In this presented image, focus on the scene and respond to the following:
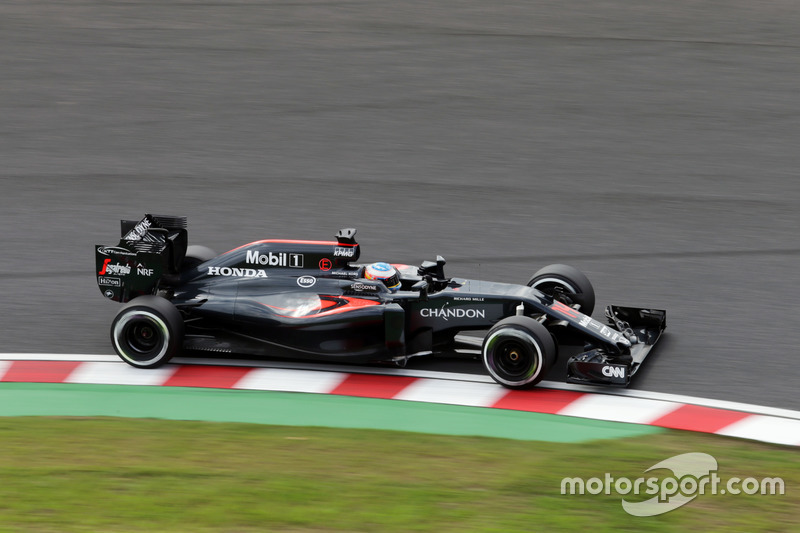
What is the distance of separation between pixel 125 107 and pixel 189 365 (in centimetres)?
786

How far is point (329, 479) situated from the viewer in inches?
256

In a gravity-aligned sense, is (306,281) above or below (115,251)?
below

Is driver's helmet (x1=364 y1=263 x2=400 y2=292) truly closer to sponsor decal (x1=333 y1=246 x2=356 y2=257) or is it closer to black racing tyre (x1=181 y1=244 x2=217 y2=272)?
sponsor decal (x1=333 y1=246 x2=356 y2=257)

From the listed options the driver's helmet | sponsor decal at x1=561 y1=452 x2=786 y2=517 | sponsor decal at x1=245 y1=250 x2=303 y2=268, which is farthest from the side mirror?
sponsor decal at x1=561 y1=452 x2=786 y2=517

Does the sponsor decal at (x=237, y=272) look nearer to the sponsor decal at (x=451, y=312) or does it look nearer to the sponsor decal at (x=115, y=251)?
the sponsor decal at (x=115, y=251)

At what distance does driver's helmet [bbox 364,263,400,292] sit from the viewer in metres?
8.76

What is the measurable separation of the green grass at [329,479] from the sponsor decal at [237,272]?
5.69 ft

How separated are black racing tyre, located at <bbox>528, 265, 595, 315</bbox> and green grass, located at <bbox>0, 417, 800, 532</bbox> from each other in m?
2.07

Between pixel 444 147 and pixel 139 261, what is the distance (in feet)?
20.7

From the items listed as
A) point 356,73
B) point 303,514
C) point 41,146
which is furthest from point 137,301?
point 356,73

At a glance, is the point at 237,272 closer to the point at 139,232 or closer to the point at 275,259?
the point at 275,259

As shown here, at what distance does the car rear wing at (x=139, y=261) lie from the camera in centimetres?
896

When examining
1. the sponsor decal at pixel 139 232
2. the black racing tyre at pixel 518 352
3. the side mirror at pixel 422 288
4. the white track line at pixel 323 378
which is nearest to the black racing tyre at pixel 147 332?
the white track line at pixel 323 378

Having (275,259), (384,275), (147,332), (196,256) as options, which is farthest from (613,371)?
(196,256)
